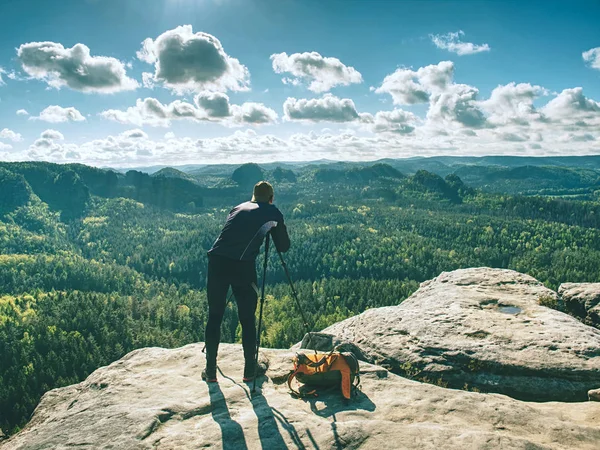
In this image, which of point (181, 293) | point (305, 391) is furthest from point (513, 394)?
point (181, 293)

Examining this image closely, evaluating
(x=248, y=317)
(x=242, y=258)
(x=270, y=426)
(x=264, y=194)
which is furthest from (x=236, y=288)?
(x=270, y=426)

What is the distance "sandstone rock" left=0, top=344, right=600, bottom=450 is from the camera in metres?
7.57

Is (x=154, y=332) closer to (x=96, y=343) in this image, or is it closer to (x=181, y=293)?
(x=96, y=343)

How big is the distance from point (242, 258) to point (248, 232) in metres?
0.74

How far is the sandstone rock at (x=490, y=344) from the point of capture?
11898 mm

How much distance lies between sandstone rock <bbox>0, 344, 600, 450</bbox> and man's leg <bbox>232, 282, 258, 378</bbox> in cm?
73

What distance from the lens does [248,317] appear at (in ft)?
33.5

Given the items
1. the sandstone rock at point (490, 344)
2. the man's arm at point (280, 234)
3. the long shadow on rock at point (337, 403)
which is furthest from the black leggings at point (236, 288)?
the sandstone rock at point (490, 344)

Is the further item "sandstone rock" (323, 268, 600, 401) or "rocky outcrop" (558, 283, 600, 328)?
"rocky outcrop" (558, 283, 600, 328)

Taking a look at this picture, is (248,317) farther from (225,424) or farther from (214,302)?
(225,424)

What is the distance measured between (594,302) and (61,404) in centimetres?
2125

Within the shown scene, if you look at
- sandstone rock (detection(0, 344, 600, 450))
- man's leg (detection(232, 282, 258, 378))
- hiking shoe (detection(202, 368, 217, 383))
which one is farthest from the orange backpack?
hiking shoe (detection(202, 368, 217, 383))

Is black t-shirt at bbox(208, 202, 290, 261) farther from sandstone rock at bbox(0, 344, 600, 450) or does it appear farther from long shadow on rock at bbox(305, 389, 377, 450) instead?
long shadow on rock at bbox(305, 389, 377, 450)

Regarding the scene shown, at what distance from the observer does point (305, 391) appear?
9859 millimetres
